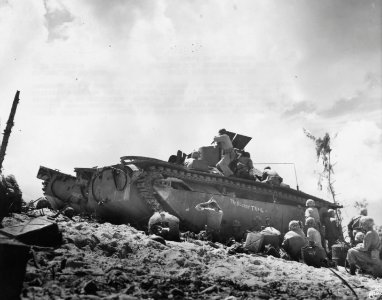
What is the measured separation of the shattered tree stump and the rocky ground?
6.5 inches

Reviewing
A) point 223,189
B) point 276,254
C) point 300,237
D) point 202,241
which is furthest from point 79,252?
point 223,189

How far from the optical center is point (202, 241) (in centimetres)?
912

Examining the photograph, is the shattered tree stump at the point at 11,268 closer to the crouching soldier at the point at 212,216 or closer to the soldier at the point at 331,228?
the crouching soldier at the point at 212,216

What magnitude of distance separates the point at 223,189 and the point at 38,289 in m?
8.98

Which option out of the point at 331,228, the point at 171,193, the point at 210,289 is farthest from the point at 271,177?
the point at 210,289

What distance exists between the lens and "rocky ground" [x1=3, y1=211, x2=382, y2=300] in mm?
4184

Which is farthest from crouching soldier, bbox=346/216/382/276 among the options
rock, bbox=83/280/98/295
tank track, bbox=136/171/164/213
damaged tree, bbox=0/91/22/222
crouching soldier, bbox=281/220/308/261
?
damaged tree, bbox=0/91/22/222

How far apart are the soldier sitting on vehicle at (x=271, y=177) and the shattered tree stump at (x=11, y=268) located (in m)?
11.6

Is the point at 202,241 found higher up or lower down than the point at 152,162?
lower down

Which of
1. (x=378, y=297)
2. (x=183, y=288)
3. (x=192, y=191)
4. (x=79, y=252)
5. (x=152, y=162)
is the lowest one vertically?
(x=378, y=297)

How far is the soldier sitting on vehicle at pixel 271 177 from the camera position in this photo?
14278 millimetres

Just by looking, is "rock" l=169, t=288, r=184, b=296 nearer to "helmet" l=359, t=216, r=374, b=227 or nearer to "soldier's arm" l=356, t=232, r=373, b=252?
"soldier's arm" l=356, t=232, r=373, b=252

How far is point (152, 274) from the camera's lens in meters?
5.09

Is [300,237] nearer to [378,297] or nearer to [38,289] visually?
[378,297]
